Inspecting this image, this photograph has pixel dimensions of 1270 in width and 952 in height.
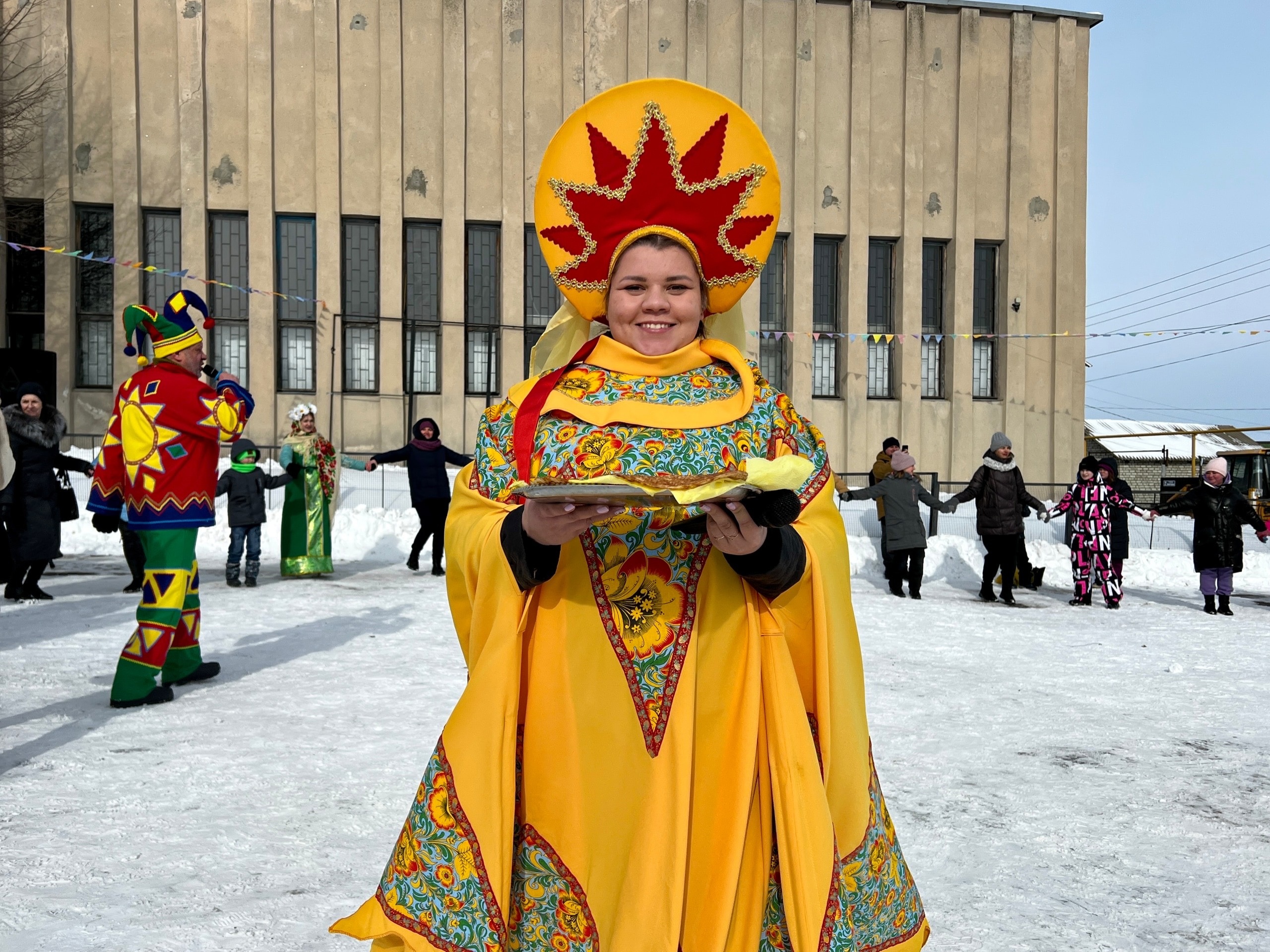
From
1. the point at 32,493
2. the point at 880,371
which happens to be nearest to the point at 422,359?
the point at 880,371

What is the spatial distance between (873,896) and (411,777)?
308cm

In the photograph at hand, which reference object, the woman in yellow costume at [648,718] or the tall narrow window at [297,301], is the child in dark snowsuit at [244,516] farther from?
the woman in yellow costume at [648,718]

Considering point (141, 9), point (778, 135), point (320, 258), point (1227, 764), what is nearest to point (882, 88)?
point (778, 135)

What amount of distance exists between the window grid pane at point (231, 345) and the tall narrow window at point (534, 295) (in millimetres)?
5481

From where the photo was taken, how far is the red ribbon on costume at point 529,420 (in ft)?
6.24

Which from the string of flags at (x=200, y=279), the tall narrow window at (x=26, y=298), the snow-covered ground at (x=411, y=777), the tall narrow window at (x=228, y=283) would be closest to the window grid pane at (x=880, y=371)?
the string of flags at (x=200, y=279)

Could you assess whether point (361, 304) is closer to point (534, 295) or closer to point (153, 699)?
point (534, 295)

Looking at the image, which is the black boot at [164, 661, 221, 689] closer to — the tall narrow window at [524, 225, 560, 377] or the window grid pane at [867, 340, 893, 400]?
the tall narrow window at [524, 225, 560, 377]

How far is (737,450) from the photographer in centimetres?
187

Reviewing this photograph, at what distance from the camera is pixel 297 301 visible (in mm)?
19297

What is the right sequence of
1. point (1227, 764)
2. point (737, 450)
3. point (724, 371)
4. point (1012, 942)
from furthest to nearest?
1. point (1227, 764)
2. point (1012, 942)
3. point (724, 371)
4. point (737, 450)

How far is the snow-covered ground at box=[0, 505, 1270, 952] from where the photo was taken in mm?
3146

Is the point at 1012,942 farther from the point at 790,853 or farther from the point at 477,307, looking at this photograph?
the point at 477,307

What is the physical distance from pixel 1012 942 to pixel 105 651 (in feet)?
21.1
